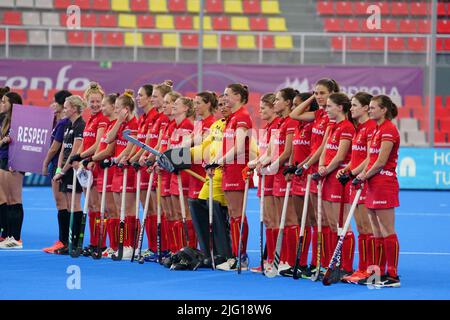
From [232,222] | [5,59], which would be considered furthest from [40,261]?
[5,59]

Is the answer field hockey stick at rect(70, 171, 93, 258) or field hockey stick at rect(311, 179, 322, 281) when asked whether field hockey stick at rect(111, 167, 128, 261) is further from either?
field hockey stick at rect(311, 179, 322, 281)

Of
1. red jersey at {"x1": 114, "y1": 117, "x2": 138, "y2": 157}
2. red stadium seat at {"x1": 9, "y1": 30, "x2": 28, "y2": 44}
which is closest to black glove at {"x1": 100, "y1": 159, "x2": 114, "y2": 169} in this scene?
red jersey at {"x1": 114, "y1": 117, "x2": 138, "y2": 157}

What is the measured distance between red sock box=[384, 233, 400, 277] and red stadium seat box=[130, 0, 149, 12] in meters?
17.6

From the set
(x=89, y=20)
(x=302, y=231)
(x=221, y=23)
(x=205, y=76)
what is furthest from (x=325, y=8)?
(x=302, y=231)

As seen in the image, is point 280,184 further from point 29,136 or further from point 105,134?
point 29,136

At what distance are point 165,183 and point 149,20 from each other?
15.3 metres

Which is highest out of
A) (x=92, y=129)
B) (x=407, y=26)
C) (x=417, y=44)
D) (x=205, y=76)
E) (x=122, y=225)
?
(x=407, y=26)

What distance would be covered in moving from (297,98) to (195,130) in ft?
4.28

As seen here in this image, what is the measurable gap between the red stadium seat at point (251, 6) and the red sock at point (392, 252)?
58.8 feet

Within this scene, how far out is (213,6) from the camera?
84.1 ft

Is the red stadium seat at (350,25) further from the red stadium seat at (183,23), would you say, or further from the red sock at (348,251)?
the red sock at (348,251)

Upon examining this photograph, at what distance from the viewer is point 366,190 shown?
8734 millimetres
